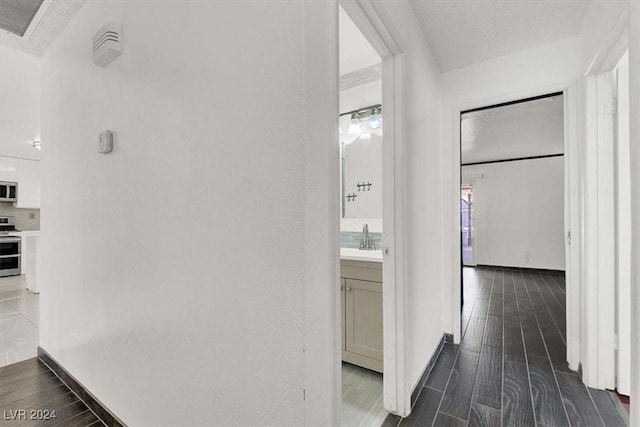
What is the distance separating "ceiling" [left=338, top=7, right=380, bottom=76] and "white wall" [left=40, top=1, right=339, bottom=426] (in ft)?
3.59

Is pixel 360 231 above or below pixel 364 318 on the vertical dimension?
above

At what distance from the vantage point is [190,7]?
111 centimetres

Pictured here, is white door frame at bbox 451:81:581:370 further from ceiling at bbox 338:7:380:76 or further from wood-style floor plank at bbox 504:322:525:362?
ceiling at bbox 338:7:380:76

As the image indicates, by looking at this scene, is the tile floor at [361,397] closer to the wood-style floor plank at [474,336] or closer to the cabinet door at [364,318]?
the cabinet door at [364,318]

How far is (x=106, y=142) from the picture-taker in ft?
4.82

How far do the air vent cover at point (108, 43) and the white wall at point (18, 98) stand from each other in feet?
5.14

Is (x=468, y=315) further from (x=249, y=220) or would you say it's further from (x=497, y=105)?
(x=249, y=220)

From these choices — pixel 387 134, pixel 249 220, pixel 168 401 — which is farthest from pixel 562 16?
pixel 168 401

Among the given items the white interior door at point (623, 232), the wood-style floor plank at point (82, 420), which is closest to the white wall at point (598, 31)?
the white interior door at point (623, 232)

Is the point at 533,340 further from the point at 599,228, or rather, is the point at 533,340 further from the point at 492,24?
the point at 492,24

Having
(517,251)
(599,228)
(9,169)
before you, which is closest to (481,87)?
(599,228)

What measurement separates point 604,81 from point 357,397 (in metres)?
2.51

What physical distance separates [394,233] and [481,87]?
5.75 ft

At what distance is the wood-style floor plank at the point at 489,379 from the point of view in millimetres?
1757
